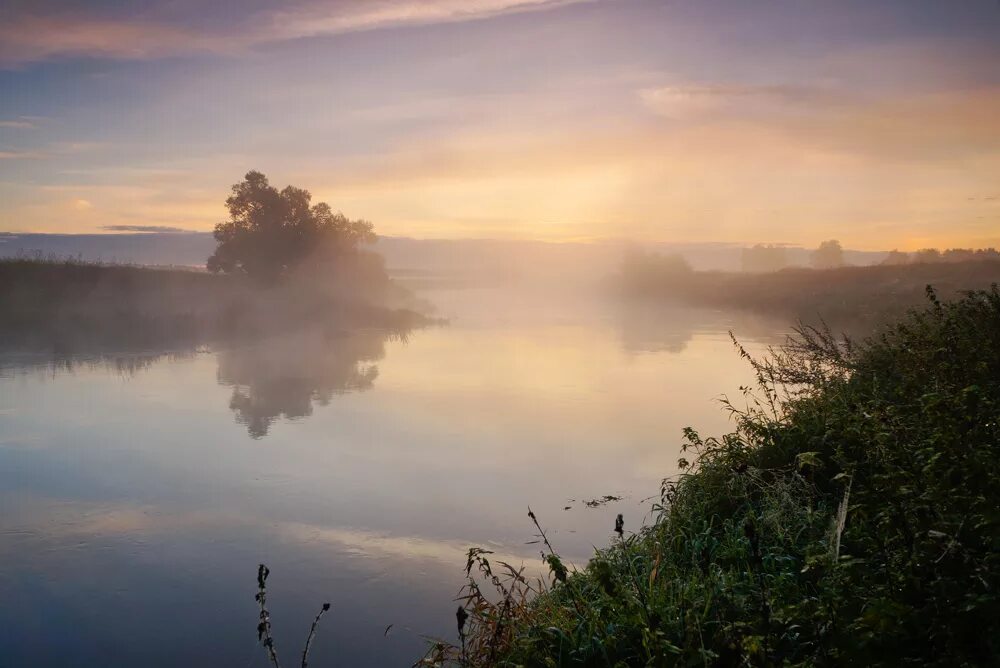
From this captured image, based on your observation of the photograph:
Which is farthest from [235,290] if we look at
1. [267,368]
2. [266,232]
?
[267,368]

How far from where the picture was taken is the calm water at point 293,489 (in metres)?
8.00

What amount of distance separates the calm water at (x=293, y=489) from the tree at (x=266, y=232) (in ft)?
75.1

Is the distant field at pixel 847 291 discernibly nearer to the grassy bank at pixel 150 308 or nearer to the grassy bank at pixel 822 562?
the grassy bank at pixel 822 562

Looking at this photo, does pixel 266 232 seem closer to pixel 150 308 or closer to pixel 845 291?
pixel 150 308

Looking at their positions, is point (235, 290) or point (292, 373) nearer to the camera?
point (292, 373)

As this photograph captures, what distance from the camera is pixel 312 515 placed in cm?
1132

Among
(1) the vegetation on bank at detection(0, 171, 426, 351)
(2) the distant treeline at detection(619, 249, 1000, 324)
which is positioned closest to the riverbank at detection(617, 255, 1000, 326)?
(2) the distant treeline at detection(619, 249, 1000, 324)

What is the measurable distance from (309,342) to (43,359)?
43.6ft

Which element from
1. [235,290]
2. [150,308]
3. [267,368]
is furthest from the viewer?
[235,290]

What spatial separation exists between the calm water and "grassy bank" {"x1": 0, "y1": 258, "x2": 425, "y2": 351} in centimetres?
959

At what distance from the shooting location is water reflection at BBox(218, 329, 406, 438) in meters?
20.0

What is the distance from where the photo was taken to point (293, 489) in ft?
41.6

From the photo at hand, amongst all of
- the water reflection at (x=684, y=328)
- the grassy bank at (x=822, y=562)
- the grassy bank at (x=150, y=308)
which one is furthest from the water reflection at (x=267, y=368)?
the water reflection at (x=684, y=328)

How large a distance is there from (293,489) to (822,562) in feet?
34.8
